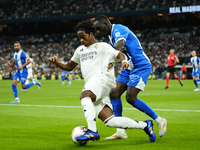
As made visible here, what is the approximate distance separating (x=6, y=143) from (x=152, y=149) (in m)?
2.29

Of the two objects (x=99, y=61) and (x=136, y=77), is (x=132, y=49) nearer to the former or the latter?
(x=136, y=77)

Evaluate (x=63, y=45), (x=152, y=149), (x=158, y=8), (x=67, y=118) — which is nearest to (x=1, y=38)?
(x=63, y=45)

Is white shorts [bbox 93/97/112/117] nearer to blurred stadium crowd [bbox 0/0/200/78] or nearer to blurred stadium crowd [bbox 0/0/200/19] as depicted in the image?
blurred stadium crowd [bbox 0/0/200/78]

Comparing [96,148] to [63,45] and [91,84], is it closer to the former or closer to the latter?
[91,84]

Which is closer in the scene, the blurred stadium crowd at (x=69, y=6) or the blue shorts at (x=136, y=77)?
the blue shorts at (x=136, y=77)

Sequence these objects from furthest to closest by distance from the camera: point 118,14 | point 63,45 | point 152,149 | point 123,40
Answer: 1. point 63,45
2. point 118,14
3. point 123,40
4. point 152,149

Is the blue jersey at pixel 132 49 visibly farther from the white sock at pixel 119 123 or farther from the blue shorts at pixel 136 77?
the white sock at pixel 119 123

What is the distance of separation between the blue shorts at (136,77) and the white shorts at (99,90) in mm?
982

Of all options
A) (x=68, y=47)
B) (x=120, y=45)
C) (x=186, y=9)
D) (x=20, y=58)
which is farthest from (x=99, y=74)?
(x=68, y=47)

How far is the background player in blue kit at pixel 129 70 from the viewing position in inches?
236

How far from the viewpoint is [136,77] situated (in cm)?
612

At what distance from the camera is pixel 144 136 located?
5.95 meters

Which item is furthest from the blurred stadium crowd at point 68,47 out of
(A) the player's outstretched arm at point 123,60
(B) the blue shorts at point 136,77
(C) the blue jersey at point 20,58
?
(A) the player's outstretched arm at point 123,60

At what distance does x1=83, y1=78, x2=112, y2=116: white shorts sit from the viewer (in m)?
5.00
